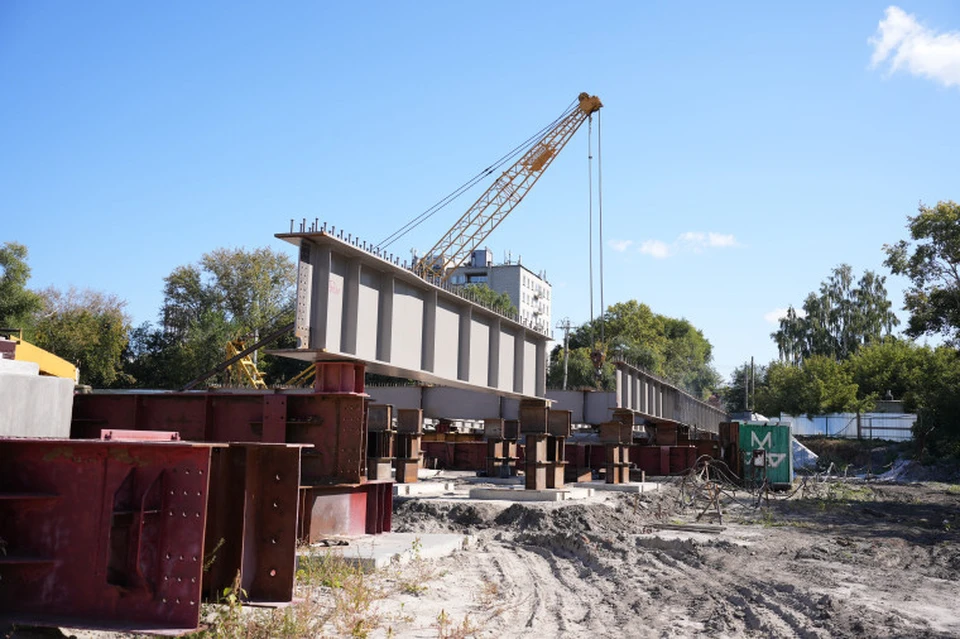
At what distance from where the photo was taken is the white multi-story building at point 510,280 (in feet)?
383

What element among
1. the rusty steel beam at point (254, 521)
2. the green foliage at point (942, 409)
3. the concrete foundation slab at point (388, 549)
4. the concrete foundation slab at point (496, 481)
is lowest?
the concrete foundation slab at point (388, 549)

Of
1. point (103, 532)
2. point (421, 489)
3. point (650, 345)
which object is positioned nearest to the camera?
point (103, 532)

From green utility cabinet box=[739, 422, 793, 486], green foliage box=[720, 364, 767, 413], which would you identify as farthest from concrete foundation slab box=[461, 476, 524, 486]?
green foliage box=[720, 364, 767, 413]

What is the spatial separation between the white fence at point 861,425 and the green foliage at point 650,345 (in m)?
23.1

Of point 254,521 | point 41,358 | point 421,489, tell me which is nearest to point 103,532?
point 254,521

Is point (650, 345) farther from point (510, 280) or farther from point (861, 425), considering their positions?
point (861, 425)

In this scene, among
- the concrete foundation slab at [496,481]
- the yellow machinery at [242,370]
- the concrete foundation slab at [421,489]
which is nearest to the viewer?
the concrete foundation slab at [421,489]

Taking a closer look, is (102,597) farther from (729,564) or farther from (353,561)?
(729,564)

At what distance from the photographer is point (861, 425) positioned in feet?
191

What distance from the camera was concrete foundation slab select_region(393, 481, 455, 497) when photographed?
18.9 m

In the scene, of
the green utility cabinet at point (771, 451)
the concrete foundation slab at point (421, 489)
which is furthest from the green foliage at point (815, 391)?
the concrete foundation slab at point (421, 489)

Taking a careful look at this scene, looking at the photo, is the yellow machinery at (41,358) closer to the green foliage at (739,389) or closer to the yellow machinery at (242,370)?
the yellow machinery at (242,370)

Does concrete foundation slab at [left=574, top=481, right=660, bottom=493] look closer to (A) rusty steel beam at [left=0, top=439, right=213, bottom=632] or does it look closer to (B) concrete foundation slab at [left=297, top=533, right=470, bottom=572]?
(B) concrete foundation slab at [left=297, top=533, right=470, bottom=572]

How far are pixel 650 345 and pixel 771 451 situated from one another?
75126mm
